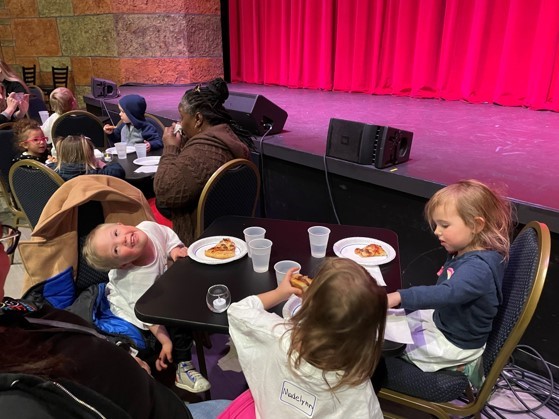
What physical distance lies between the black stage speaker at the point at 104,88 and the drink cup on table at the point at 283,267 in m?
4.73

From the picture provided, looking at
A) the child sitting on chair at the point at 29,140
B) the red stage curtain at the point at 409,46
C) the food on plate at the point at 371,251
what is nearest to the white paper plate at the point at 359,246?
the food on plate at the point at 371,251

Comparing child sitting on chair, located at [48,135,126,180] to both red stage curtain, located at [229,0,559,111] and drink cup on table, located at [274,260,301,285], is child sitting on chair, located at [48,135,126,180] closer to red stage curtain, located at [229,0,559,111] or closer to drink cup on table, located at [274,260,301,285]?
drink cup on table, located at [274,260,301,285]

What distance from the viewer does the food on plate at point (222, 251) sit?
1510 millimetres

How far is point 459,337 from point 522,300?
262 millimetres

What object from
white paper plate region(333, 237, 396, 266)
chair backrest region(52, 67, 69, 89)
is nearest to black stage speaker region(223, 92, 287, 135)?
white paper plate region(333, 237, 396, 266)

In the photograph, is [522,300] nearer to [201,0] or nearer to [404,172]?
[404,172]

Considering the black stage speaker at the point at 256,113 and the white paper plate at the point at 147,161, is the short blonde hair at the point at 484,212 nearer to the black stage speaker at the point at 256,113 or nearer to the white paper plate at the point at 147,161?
the black stage speaker at the point at 256,113

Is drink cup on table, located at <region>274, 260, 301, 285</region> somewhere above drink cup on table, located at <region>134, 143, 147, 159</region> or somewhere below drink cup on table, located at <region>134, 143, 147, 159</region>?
above

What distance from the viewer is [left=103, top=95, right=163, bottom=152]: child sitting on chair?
3.35m

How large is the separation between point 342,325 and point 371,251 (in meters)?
0.64

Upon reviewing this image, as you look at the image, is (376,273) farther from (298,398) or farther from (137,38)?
(137,38)

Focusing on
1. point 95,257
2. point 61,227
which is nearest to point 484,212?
point 95,257

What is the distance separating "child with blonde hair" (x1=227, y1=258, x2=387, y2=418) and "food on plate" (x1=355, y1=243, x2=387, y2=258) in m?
0.54

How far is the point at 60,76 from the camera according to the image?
24.8 feet
